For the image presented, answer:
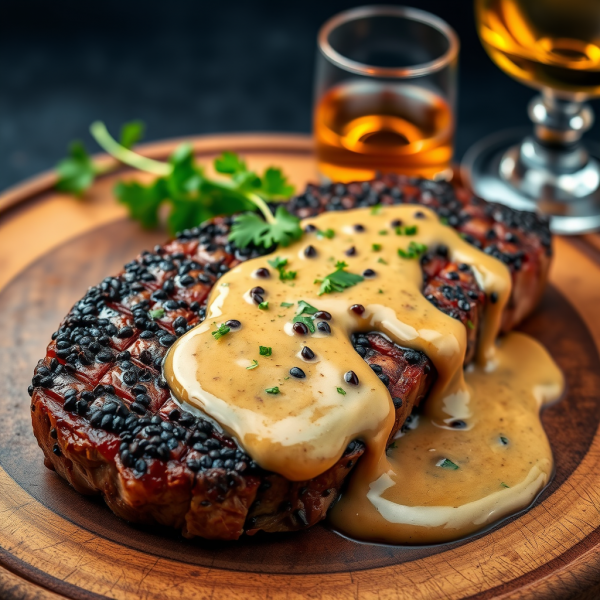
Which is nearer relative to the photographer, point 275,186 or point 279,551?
point 279,551

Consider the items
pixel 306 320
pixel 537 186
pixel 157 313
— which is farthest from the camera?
pixel 537 186

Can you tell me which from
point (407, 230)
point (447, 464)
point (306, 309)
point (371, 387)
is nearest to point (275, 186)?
point (407, 230)

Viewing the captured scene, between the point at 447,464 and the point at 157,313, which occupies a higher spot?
the point at 157,313

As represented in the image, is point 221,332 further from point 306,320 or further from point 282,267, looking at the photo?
point 282,267

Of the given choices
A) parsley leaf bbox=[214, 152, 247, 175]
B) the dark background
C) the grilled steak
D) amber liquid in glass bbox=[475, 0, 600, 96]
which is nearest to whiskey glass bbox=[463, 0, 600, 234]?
amber liquid in glass bbox=[475, 0, 600, 96]

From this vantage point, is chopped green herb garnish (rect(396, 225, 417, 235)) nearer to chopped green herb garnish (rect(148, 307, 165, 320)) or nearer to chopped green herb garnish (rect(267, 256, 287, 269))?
chopped green herb garnish (rect(267, 256, 287, 269))

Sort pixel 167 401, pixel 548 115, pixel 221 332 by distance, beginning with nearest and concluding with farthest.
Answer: pixel 167 401 < pixel 221 332 < pixel 548 115

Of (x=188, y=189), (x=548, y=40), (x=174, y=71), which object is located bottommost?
(x=174, y=71)

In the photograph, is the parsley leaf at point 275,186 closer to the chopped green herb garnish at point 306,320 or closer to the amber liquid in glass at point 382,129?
the amber liquid in glass at point 382,129
